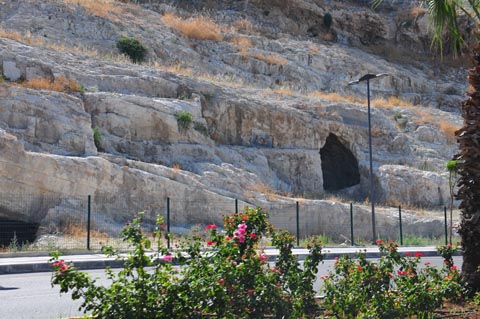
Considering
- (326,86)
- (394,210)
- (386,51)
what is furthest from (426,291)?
(386,51)

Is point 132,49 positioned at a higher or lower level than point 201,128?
higher

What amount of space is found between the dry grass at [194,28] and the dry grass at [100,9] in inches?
139

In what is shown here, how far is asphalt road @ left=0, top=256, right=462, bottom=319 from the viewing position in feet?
29.7

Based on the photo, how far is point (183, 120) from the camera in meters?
27.6

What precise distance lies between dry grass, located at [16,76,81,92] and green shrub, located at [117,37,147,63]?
10.7 meters

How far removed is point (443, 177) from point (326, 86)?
588 inches

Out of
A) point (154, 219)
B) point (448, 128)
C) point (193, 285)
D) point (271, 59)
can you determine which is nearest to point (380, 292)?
point (193, 285)

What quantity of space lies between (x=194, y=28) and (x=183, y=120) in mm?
18925

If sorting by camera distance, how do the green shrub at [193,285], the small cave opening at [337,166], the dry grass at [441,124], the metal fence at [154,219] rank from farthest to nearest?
the dry grass at [441,124] → the small cave opening at [337,166] → the metal fence at [154,219] → the green shrub at [193,285]

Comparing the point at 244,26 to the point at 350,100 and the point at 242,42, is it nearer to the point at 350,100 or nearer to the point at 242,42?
the point at 242,42

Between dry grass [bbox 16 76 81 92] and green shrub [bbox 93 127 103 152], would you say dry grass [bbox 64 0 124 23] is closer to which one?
dry grass [bbox 16 76 81 92]

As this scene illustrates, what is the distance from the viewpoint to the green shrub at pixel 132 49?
1471 inches

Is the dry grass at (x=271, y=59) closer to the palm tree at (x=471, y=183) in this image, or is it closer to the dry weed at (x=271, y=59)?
the dry weed at (x=271, y=59)

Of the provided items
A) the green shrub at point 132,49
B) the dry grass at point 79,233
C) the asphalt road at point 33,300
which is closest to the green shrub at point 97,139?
the dry grass at point 79,233
